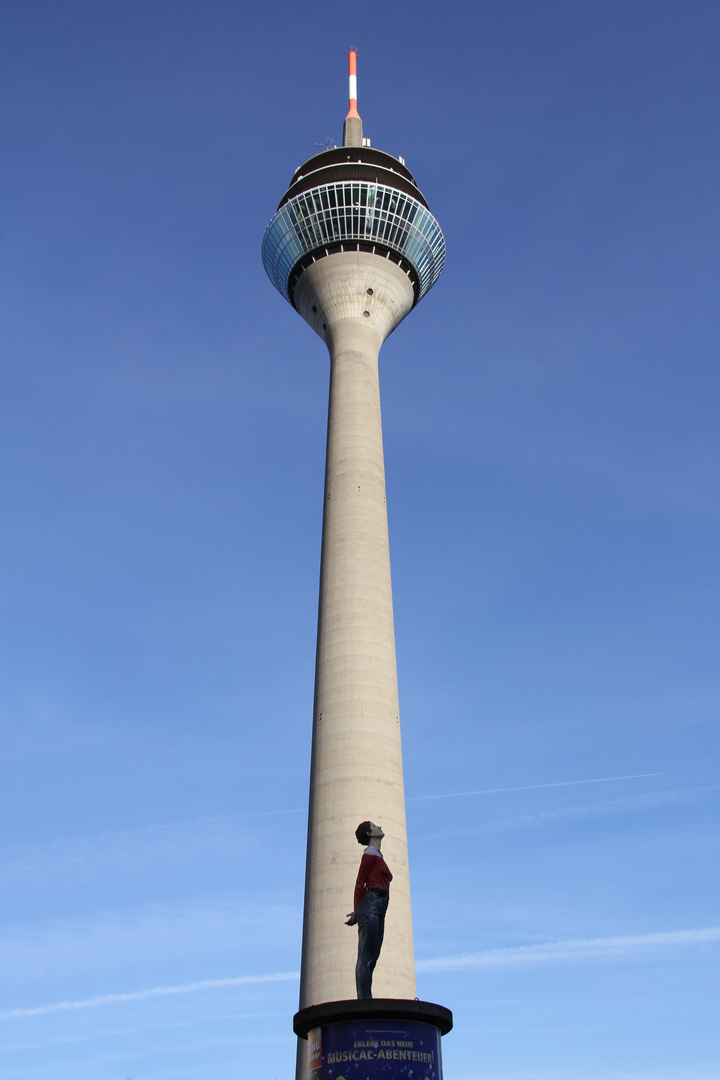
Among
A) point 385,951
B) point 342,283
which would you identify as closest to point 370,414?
point 342,283

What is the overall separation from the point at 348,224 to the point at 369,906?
2544 inches

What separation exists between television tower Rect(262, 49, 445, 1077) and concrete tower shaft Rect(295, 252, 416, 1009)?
0.08 metres

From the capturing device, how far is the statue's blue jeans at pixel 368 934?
1944 centimetres

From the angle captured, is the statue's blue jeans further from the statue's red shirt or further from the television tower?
the television tower

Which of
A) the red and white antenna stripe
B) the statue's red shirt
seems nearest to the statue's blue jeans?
the statue's red shirt

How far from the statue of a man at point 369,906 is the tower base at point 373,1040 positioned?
144cm

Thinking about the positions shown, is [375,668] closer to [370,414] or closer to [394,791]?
[394,791]

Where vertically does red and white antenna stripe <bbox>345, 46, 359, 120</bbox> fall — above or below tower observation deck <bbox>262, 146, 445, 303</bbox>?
above

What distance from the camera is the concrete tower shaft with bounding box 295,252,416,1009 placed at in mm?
51312

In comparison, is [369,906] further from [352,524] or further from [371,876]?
[352,524]

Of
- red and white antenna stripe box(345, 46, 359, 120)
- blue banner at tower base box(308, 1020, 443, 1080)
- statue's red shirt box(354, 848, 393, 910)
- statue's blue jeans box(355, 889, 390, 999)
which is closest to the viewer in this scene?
blue banner at tower base box(308, 1020, 443, 1080)

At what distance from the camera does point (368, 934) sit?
19.5m

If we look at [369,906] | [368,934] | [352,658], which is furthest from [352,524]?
[368,934]

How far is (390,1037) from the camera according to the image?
58.1 feet
